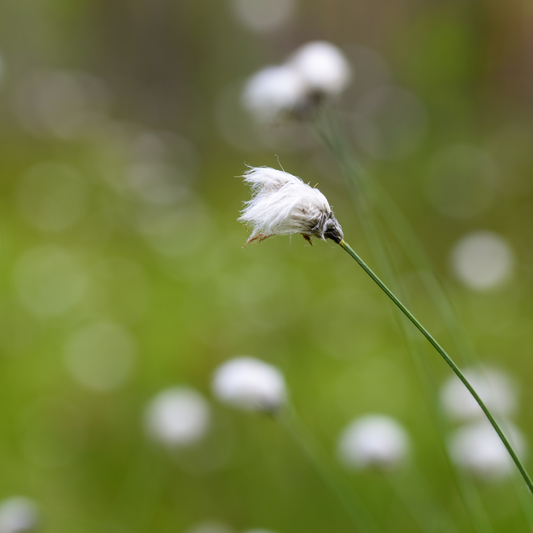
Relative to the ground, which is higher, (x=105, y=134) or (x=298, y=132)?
(x=298, y=132)

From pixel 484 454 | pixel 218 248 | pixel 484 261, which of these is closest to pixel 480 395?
pixel 484 454

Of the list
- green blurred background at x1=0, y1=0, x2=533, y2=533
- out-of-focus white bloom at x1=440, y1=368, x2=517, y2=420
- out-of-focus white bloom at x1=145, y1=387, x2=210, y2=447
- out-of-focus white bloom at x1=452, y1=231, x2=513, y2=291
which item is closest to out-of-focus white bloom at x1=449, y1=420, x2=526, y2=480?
Result: out-of-focus white bloom at x1=440, y1=368, x2=517, y2=420

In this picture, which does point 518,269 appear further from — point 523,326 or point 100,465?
point 100,465

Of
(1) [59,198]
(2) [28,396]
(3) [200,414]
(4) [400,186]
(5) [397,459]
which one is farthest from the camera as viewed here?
(4) [400,186]

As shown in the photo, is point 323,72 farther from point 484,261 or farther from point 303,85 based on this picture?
point 484,261

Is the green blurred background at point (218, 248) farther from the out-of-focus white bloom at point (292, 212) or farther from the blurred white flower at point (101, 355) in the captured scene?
the out-of-focus white bloom at point (292, 212)

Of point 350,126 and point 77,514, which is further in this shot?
point 350,126

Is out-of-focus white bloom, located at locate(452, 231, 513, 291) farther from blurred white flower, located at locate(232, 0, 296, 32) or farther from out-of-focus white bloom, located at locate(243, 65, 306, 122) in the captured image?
blurred white flower, located at locate(232, 0, 296, 32)

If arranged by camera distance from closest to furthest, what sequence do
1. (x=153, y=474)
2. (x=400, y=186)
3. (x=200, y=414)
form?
(x=200, y=414) < (x=153, y=474) < (x=400, y=186)

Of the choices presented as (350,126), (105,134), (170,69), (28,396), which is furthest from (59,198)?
(170,69)
